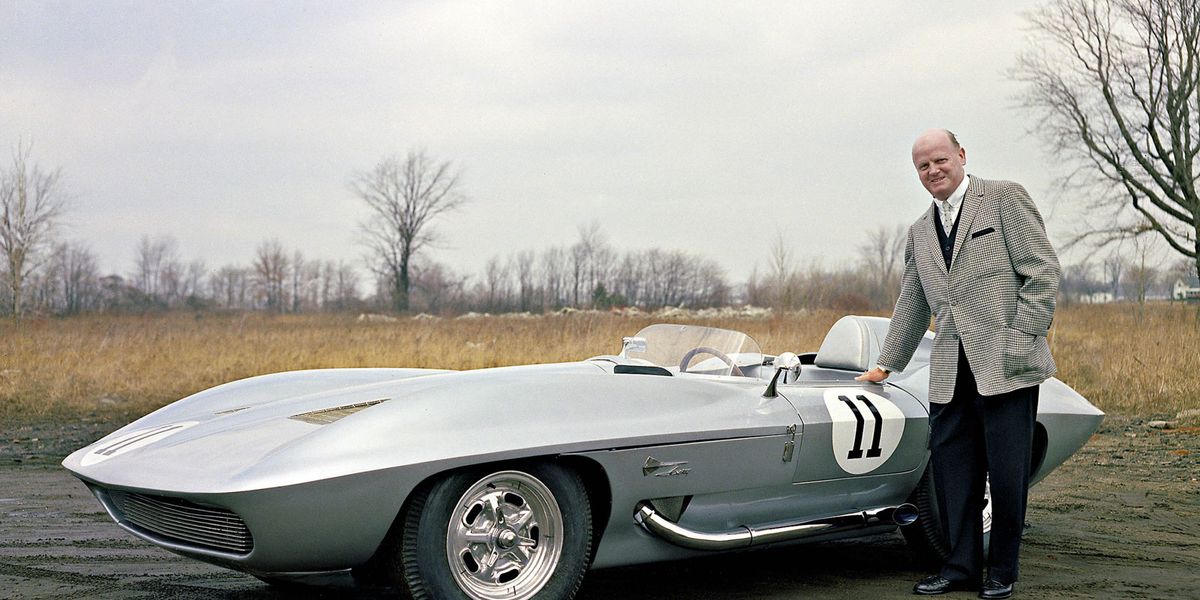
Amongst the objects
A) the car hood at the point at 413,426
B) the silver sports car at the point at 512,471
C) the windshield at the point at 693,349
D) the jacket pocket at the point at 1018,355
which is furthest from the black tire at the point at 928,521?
the car hood at the point at 413,426

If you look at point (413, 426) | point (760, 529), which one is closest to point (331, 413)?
point (413, 426)

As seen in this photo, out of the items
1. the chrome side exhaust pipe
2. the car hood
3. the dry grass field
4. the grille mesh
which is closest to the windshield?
the car hood

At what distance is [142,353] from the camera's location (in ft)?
49.3

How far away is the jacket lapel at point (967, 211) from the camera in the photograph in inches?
172

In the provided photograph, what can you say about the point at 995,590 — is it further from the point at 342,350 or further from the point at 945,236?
the point at 342,350

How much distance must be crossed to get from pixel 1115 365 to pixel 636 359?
37.7 feet

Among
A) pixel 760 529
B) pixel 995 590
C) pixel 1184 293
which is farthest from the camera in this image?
pixel 1184 293

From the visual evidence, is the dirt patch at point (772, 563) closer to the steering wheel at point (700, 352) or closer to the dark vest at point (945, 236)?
the steering wheel at point (700, 352)

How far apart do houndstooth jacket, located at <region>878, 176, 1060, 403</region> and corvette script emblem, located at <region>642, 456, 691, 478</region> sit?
48.2 inches

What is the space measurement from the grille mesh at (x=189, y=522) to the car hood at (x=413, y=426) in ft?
0.25

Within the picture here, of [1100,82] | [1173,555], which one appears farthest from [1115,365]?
[1100,82]

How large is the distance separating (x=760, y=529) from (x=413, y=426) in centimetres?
151

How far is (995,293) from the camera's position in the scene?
4.27 meters

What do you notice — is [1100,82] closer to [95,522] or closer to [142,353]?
[142,353]
